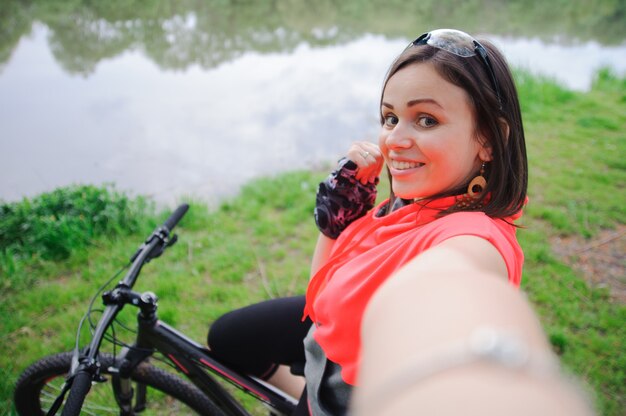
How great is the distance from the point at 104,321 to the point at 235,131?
5012mm

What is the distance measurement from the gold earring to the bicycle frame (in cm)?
111

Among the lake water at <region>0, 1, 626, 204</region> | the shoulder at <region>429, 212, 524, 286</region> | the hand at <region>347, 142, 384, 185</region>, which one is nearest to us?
the shoulder at <region>429, 212, 524, 286</region>

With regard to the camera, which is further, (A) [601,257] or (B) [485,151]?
(A) [601,257]

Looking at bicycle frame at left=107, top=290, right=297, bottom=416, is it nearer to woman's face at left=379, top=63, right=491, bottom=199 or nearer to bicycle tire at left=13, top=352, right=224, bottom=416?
bicycle tire at left=13, top=352, right=224, bottom=416

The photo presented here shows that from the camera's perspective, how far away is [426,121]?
1.07m

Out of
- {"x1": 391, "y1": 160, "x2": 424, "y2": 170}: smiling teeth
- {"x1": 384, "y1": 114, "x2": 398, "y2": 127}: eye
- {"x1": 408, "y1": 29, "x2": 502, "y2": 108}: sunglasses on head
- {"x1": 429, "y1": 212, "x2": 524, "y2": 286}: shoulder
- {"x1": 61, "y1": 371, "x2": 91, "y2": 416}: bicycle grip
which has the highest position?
{"x1": 408, "y1": 29, "x2": 502, "y2": 108}: sunglasses on head

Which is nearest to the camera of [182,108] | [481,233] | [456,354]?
[456,354]

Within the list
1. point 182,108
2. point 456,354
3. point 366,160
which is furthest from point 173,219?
point 182,108

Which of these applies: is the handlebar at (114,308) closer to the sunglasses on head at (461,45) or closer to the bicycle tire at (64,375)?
the bicycle tire at (64,375)

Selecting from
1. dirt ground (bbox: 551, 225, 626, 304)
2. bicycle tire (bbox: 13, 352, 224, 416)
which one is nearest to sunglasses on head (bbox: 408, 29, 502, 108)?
bicycle tire (bbox: 13, 352, 224, 416)

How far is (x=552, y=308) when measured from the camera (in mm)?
2908

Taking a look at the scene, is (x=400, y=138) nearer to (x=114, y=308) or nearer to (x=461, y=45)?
(x=461, y=45)

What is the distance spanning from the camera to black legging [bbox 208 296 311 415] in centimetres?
169

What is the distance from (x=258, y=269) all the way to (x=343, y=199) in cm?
201
